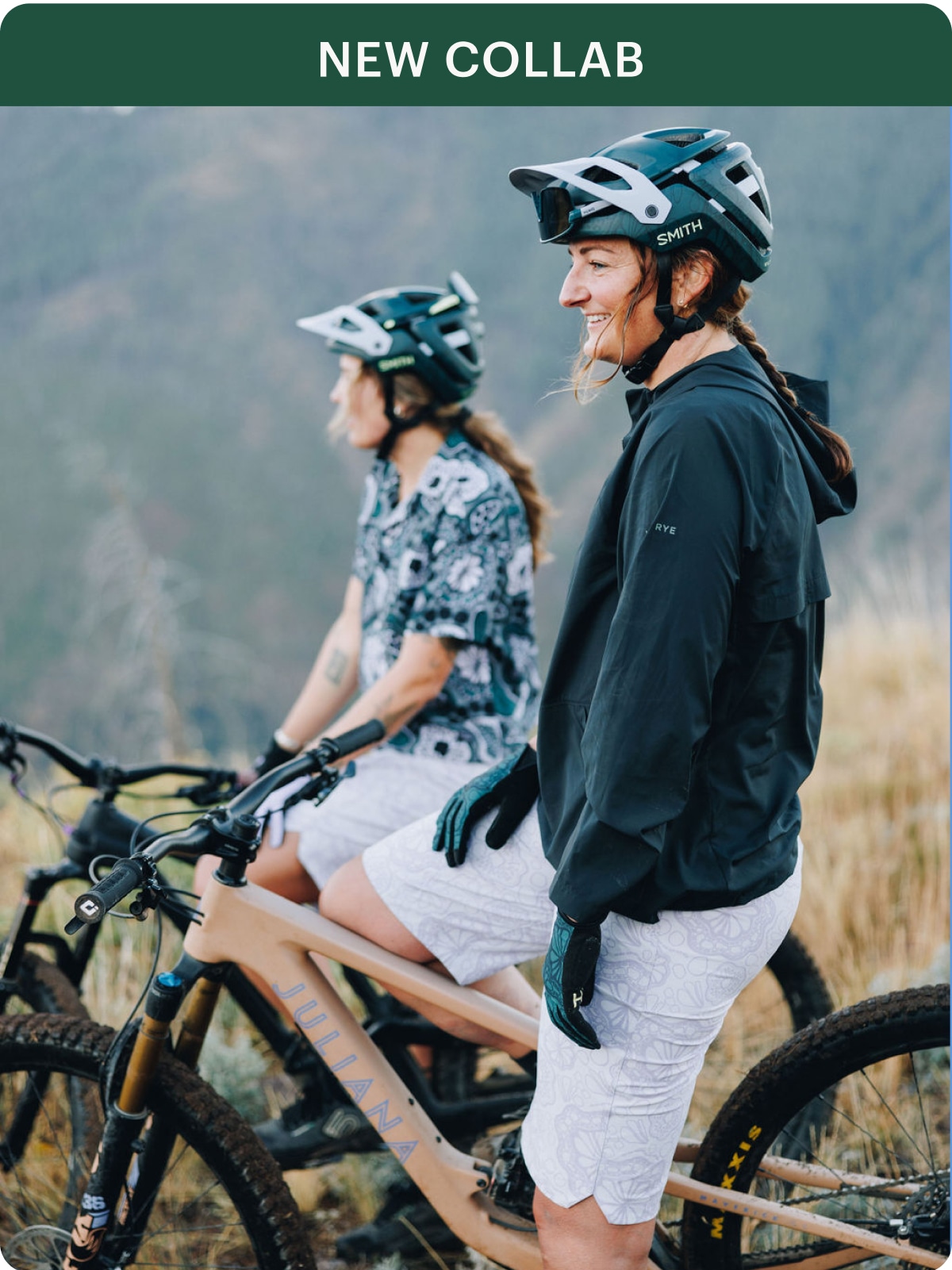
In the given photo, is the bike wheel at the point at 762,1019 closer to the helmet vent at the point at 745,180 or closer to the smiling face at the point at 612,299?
the smiling face at the point at 612,299

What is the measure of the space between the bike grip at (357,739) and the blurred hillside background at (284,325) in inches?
1855

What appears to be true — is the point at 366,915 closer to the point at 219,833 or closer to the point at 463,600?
the point at 219,833

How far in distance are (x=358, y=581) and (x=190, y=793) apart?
2.81 feet

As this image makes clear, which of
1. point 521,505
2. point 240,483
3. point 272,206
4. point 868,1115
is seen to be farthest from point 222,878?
point 272,206

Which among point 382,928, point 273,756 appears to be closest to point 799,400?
point 382,928

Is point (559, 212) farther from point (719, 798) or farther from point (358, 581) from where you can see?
point (358, 581)

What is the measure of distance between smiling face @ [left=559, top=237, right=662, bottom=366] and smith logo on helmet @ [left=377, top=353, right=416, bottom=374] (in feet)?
3.96

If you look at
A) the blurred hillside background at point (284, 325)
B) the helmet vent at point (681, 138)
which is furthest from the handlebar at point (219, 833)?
the blurred hillside background at point (284, 325)

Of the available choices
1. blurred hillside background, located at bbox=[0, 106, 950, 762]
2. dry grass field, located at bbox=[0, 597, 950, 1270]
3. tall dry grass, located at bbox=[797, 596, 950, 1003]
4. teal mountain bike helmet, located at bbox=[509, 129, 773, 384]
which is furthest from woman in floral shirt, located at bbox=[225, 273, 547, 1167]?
blurred hillside background, located at bbox=[0, 106, 950, 762]

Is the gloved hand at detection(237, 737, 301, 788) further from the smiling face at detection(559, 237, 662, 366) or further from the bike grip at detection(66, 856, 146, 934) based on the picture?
the smiling face at detection(559, 237, 662, 366)

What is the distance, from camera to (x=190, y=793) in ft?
9.82

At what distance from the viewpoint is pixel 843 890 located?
469 centimetres

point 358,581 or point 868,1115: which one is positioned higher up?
point 358,581

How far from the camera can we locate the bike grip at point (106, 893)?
78.8 inches
